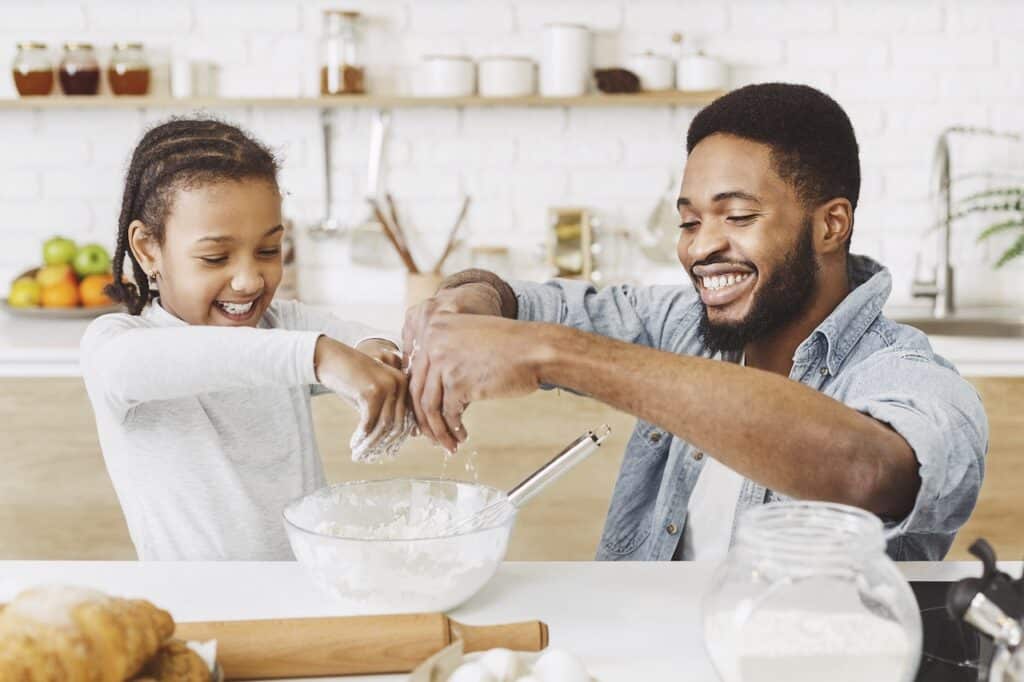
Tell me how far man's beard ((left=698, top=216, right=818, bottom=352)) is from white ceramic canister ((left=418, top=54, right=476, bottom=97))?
1.68 meters

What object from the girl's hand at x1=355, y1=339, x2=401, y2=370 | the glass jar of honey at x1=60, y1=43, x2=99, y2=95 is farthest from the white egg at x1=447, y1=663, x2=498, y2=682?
the glass jar of honey at x1=60, y1=43, x2=99, y2=95

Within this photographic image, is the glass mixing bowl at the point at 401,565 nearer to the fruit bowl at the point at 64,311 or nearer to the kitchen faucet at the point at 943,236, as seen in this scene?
the fruit bowl at the point at 64,311

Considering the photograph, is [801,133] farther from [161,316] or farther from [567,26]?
[567,26]

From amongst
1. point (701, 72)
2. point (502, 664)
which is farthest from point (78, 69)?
point (502, 664)

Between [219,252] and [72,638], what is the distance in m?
0.80

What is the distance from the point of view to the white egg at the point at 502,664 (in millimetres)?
875

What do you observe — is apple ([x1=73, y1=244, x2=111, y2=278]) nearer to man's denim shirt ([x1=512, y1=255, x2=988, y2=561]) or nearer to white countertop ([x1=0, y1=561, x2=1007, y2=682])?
man's denim shirt ([x1=512, y1=255, x2=988, y2=561])

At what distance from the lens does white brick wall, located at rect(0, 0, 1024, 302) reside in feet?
10.7

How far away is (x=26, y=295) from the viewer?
2.95 meters

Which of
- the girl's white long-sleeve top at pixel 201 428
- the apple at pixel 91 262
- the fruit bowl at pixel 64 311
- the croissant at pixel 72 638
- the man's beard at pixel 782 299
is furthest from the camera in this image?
the apple at pixel 91 262

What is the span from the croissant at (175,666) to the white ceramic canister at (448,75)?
2455mm

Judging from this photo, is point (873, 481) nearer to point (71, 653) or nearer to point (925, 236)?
point (71, 653)

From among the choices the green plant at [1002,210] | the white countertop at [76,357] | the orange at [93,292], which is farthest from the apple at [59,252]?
the green plant at [1002,210]

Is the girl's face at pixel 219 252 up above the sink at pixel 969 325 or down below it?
above
